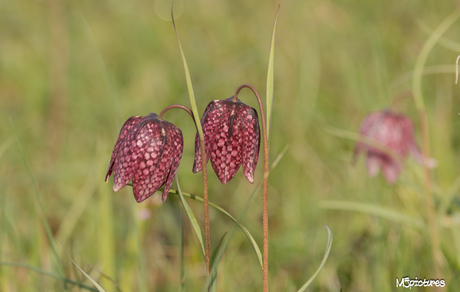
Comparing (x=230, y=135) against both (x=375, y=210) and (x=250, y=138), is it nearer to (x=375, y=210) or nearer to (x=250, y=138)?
(x=250, y=138)

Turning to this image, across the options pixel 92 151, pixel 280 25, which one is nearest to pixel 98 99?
pixel 92 151

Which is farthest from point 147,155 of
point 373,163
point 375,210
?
point 373,163

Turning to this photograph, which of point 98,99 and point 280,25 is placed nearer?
point 98,99

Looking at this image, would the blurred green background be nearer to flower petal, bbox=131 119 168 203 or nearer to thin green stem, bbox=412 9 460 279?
thin green stem, bbox=412 9 460 279

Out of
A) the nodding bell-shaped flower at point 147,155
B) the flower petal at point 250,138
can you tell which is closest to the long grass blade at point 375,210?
the flower petal at point 250,138

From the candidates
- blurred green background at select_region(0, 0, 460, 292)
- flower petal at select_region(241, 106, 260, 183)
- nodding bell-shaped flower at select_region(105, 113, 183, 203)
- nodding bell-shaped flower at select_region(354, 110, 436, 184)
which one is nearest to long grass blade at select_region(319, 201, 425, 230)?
blurred green background at select_region(0, 0, 460, 292)

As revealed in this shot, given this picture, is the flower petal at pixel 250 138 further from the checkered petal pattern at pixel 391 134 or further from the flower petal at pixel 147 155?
the checkered petal pattern at pixel 391 134

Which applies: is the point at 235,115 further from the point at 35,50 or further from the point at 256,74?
the point at 35,50
